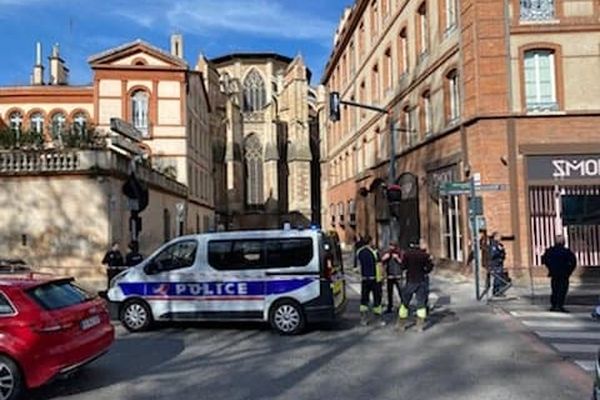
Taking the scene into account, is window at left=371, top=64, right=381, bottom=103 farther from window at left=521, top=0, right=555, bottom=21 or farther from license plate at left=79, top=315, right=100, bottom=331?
license plate at left=79, top=315, right=100, bottom=331

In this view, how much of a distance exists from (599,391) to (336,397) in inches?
114

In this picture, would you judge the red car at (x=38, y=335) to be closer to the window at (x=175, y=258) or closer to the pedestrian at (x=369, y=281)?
the window at (x=175, y=258)

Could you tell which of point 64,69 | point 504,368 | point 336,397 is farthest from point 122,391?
point 64,69

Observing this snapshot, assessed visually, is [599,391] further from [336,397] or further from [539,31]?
[539,31]

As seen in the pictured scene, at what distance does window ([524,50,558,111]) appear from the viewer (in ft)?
59.1

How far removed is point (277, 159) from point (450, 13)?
3888 centimetres

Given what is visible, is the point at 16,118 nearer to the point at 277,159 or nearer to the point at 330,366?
the point at 277,159

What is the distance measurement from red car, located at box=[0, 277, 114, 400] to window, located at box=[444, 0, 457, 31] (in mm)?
16647

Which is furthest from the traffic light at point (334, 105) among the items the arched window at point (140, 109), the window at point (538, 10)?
the arched window at point (140, 109)

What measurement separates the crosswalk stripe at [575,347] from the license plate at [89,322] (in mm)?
6501

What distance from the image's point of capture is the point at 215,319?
11.0 metres

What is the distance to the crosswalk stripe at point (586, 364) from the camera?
25.3 ft

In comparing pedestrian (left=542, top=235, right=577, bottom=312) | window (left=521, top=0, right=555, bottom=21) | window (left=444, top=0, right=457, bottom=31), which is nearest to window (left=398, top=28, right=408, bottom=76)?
window (left=444, top=0, right=457, bottom=31)

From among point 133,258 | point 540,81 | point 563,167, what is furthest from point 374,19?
point 133,258
